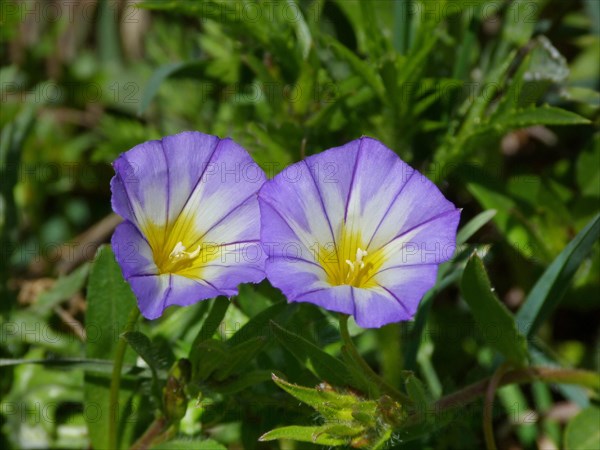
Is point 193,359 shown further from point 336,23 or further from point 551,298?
point 336,23

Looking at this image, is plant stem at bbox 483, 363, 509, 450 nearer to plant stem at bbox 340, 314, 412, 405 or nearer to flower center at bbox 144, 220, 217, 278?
plant stem at bbox 340, 314, 412, 405

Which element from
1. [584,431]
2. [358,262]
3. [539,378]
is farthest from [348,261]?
[584,431]

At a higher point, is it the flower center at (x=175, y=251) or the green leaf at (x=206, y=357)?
the flower center at (x=175, y=251)

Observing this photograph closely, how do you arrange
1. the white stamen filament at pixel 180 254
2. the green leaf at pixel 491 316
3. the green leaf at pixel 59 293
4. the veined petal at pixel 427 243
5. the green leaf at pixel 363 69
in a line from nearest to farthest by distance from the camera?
the veined petal at pixel 427 243
the white stamen filament at pixel 180 254
the green leaf at pixel 491 316
the green leaf at pixel 363 69
the green leaf at pixel 59 293

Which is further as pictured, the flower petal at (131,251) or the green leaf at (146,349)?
the green leaf at (146,349)

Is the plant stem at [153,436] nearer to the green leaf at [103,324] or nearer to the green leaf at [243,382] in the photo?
the green leaf at [103,324]

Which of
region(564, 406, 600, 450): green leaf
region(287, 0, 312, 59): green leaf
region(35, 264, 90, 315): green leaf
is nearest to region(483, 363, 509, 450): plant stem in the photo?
region(564, 406, 600, 450): green leaf

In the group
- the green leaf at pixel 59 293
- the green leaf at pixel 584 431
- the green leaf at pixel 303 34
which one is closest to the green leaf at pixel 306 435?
the green leaf at pixel 584 431
